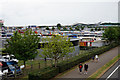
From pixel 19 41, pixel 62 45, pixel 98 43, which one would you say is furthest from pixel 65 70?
pixel 98 43

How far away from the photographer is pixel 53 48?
57.7ft

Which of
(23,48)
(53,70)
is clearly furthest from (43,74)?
(23,48)

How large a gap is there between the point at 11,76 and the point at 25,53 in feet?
12.9

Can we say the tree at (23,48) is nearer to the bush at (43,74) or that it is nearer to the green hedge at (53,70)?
the green hedge at (53,70)

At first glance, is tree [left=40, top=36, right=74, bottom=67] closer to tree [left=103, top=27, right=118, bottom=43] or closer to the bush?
the bush

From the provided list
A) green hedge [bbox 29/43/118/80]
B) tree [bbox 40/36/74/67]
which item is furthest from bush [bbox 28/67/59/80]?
tree [bbox 40/36/74/67]

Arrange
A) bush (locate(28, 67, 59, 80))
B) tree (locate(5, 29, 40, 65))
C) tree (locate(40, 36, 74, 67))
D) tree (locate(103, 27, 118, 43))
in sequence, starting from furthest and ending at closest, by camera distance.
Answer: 1. tree (locate(103, 27, 118, 43))
2. tree (locate(5, 29, 40, 65))
3. tree (locate(40, 36, 74, 67))
4. bush (locate(28, 67, 59, 80))

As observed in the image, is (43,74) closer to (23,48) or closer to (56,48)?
(56,48)

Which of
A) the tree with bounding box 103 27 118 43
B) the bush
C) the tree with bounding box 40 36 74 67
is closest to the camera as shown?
the bush

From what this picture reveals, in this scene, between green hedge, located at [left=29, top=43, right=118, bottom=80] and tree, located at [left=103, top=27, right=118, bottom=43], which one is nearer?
green hedge, located at [left=29, top=43, right=118, bottom=80]

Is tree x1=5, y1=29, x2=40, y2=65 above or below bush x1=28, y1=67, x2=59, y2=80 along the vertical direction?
above

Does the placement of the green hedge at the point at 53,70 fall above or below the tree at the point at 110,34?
below

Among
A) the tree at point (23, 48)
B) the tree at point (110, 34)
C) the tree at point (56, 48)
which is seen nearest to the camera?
the tree at point (56, 48)

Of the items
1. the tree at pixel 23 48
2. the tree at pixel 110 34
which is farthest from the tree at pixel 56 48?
the tree at pixel 110 34
